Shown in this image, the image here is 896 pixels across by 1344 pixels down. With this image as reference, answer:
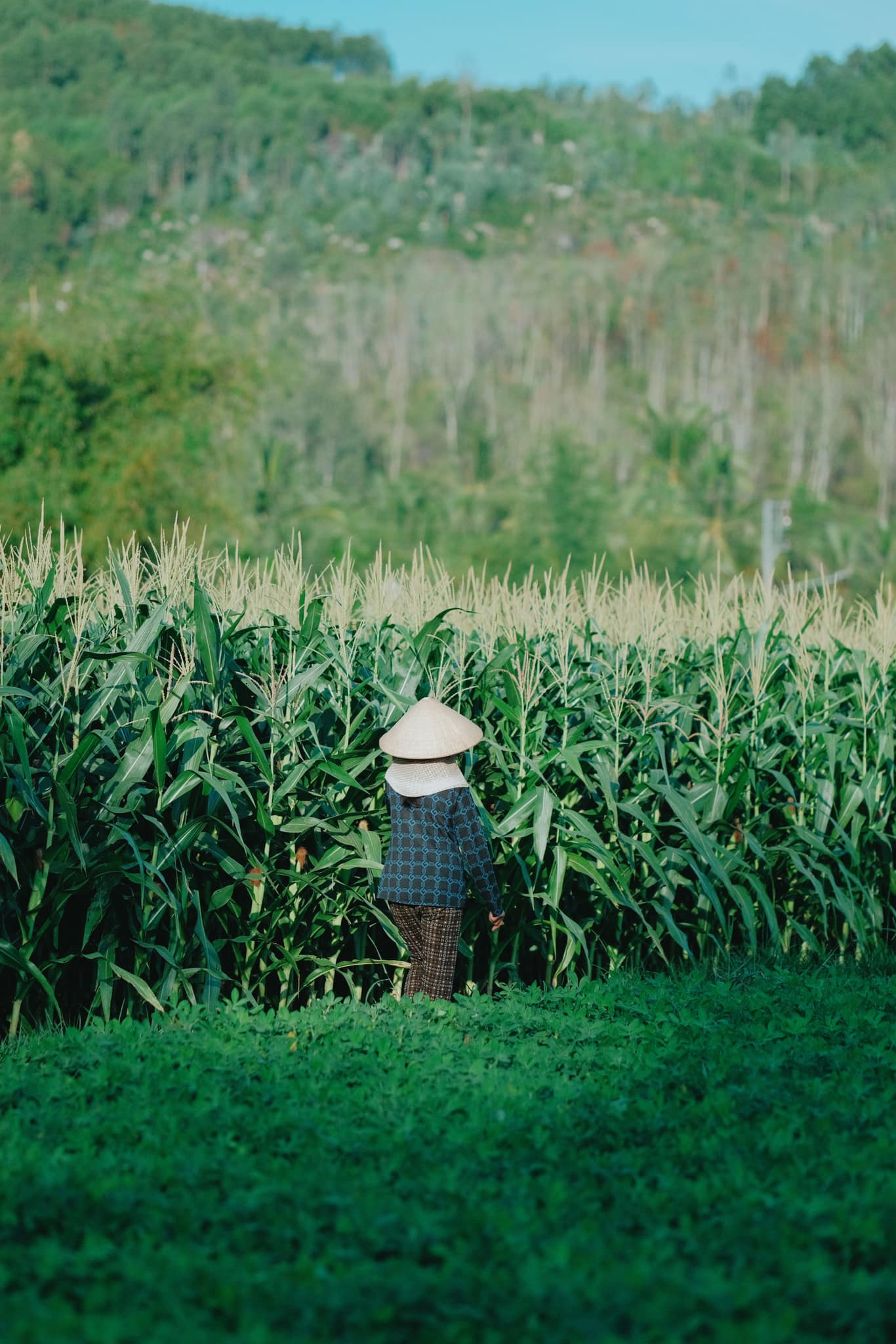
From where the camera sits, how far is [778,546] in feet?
92.9

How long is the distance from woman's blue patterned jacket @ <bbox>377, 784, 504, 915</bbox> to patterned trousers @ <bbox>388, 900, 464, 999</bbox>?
0.26 feet

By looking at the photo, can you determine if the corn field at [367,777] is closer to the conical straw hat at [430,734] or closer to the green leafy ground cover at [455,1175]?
the conical straw hat at [430,734]

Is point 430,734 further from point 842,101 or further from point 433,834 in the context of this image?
point 842,101

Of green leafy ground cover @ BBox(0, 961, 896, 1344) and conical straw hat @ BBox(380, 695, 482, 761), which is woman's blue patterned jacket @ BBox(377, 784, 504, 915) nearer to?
conical straw hat @ BBox(380, 695, 482, 761)

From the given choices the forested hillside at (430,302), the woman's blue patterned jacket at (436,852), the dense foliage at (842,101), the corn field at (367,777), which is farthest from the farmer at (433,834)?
the dense foliage at (842,101)

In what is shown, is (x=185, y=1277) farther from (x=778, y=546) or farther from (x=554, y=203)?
(x=554, y=203)

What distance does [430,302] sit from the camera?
273 ft

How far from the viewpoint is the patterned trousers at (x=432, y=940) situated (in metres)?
5.85

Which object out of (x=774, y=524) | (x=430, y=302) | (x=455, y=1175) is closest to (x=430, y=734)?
(x=455, y=1175)

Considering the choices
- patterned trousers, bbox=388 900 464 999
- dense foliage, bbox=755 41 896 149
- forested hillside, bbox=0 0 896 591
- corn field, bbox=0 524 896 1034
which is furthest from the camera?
dense foliage, bbox=755 41 896 149

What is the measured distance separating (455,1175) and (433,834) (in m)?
2.06

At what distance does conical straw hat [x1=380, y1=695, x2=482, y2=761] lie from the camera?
5738 millimetres

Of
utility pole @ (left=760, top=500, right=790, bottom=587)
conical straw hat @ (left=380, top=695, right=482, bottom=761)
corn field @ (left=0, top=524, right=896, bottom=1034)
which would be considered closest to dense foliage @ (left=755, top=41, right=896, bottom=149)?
utility pole @ (left=760, top=500, right=790, bottom=587)

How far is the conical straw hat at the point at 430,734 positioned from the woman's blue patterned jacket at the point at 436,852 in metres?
0.19
